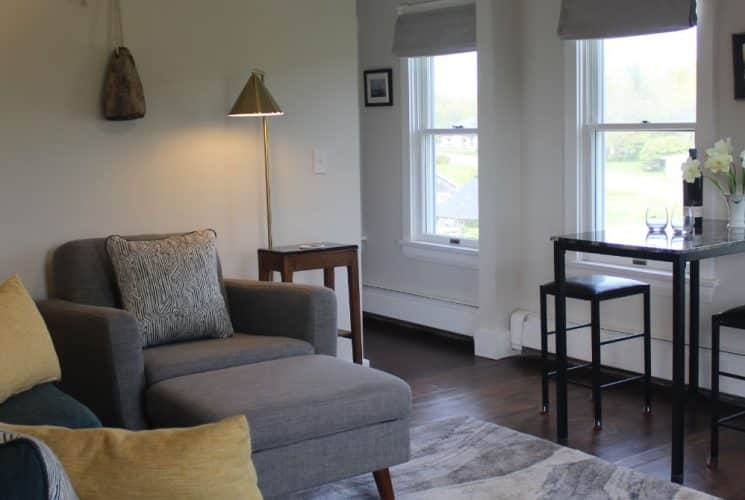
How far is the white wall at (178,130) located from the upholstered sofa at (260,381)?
1.01ft

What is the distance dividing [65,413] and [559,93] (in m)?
3.34

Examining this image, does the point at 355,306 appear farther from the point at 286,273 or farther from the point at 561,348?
the point at 561,348

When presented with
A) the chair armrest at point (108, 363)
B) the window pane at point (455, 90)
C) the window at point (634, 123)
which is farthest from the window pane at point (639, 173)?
the chair armrest at point (108, 363)

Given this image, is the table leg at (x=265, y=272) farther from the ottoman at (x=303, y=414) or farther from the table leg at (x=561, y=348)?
the table leg at (x=561, y=348)

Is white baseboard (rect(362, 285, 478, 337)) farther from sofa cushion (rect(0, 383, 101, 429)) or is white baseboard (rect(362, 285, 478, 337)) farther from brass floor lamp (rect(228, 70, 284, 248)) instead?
sofa cushion (rect(0, 383, 101, 429))

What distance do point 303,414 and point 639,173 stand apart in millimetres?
2597

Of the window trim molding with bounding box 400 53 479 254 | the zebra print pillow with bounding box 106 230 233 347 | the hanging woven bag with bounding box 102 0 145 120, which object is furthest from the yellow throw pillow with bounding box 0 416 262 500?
the window trim molding with bounding box 400 53 479 254

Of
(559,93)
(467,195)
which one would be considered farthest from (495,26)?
(467,195)

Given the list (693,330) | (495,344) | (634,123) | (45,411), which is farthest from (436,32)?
(45,411)

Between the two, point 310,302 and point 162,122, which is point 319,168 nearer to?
point 162,122

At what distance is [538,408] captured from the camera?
4336 millimetres

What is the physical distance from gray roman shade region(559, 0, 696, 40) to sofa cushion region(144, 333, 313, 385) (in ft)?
7.43

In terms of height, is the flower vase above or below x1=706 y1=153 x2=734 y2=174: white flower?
below

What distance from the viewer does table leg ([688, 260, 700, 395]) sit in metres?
3.85
